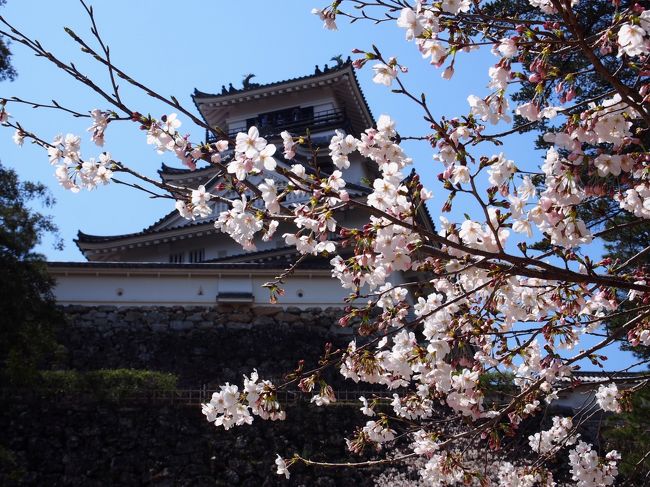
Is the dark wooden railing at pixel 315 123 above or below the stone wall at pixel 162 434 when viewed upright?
above

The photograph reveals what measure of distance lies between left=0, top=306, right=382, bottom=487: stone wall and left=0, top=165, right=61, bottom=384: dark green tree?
35.2 inches

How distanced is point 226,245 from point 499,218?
16.3 m

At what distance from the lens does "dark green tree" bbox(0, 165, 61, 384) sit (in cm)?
1050

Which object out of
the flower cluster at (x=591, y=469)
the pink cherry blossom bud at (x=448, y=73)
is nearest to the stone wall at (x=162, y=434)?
the flower cluster at (x=591, y=469)

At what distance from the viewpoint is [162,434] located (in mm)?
11164

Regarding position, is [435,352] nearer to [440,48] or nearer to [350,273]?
[350,273]

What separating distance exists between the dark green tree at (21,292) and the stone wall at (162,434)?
89 cm

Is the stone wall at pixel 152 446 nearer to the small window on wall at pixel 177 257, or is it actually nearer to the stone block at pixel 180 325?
the stone block at pixel 180 325

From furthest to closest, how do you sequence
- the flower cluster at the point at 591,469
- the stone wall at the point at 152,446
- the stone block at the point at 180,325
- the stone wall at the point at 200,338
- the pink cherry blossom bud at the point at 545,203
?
the stone block at the point at 180,325 < the stone wall at the point at 200,338 < the stone wall at the point at 152,446 < the flower cluster at the point at 591,469 < the pink cherry blossom bud at the point at 545,203

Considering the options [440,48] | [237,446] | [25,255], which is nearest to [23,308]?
[25,255]

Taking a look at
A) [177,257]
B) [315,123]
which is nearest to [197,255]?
[177,257]

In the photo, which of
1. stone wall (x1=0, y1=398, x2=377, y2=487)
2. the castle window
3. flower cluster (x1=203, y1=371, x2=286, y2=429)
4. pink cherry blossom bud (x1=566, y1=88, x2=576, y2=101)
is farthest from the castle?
pink cherry blossom bud (x1=566, y1=88, x2=576, y2=101)

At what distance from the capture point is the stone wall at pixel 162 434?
10484 millimetres

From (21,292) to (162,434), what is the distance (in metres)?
2.77
